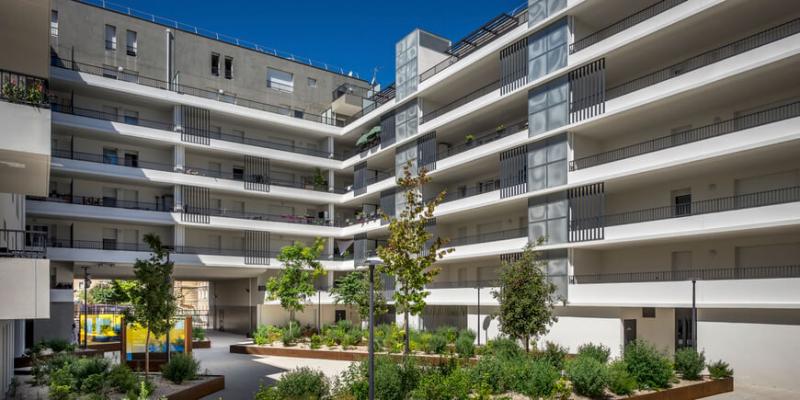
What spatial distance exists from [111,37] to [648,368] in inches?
1605

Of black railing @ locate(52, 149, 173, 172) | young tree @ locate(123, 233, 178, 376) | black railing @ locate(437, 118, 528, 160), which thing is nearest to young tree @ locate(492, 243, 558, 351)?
black railing @ locate(437, 118, 528, 160)

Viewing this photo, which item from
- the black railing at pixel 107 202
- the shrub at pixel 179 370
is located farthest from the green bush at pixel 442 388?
the black railing at pixel 107 202

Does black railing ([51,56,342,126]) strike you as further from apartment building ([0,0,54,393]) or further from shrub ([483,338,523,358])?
shrub ([483,338,523,358])

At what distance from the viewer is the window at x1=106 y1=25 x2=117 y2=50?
4134 cm

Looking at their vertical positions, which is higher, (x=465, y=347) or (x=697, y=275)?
(x=697, y=275)

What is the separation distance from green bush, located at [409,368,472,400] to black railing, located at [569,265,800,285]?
13247 mm

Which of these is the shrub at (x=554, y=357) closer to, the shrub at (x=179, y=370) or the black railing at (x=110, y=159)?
the shrub at (x=179, y=370)

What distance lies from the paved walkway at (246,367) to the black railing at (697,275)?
13.1 m

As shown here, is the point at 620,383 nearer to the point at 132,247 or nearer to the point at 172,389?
the point at 172,389

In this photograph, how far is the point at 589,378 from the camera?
51.3 ft

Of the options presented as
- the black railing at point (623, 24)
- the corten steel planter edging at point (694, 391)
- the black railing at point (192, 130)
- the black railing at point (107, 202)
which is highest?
the black railing at point (623, 24)

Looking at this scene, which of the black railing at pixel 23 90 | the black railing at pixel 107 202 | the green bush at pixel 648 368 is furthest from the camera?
the black railing at pixel 107 202

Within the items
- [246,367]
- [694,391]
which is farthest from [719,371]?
[246,367]

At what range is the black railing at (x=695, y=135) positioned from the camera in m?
23.5
